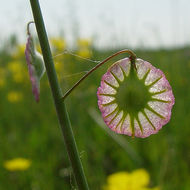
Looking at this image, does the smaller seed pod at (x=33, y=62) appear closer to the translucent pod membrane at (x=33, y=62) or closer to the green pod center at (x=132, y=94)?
the translucent pod membrane at (x=33, y=62)

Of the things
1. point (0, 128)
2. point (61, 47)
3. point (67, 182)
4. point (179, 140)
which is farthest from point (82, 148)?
point (61, 47)

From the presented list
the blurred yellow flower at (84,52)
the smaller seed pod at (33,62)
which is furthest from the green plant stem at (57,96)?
the blurred yellow flower at (84,52)

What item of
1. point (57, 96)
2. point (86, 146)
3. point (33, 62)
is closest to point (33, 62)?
point (33, 62)

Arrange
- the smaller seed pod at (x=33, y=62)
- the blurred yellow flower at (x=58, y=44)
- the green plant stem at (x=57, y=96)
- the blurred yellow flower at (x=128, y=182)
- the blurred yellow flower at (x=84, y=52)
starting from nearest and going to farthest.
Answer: the green plant stem at (x=57, y=96) < the smaller seed pod at (x=33, y=62) < the blurred yellow flower at (x=128, y=182) < the blurred yellow flower at (x=58, y=44) < the blurred yellow flower at (x=84, y=52)

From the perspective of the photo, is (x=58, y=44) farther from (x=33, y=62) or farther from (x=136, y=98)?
(x=136, y=98)

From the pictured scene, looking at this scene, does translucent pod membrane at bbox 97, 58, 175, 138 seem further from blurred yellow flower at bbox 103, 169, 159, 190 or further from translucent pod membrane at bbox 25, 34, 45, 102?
blurred yellow flower at bbox 103, 169, 159, 190

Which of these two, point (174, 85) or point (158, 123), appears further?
point (174, 85)

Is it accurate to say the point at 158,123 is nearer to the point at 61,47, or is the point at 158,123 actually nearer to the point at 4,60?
the point at 61,47
